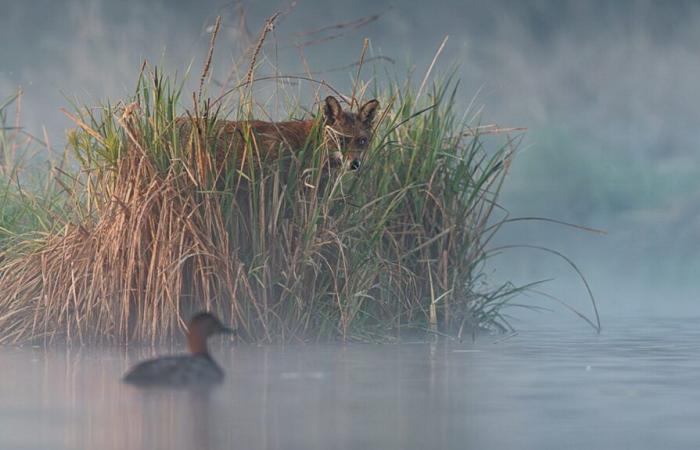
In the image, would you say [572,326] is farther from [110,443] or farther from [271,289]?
[110,443]

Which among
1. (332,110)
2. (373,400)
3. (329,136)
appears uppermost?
(332,110)

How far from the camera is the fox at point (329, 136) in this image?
30.0ft

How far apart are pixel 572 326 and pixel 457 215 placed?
1737 mm

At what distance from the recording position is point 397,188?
9820 millimetres

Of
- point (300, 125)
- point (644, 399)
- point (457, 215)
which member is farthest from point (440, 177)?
point (644, 399)

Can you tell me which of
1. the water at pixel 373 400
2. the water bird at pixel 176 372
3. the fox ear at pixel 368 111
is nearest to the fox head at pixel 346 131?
the fox ear at pixel 368 111

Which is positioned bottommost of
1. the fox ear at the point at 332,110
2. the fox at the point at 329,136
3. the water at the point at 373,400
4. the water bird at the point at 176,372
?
the water at the point at 373,400

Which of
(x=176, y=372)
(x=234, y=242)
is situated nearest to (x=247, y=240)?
(x=234, y=242)

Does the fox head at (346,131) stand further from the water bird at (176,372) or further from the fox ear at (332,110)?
Answer: the water bird at (176,372)

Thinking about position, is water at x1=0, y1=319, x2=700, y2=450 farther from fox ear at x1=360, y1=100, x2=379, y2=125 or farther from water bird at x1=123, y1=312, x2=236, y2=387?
fox ear at x1=360, y1=100, x2=379, y2=125

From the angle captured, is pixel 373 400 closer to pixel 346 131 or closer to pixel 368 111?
pixel 346 131

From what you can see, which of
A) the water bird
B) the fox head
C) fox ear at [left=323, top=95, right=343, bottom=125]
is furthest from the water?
fox ear at [left=323, top=95, right=343, bottom=125]

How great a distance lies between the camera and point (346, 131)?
30.2 feet

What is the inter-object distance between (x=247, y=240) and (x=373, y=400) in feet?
11.0
